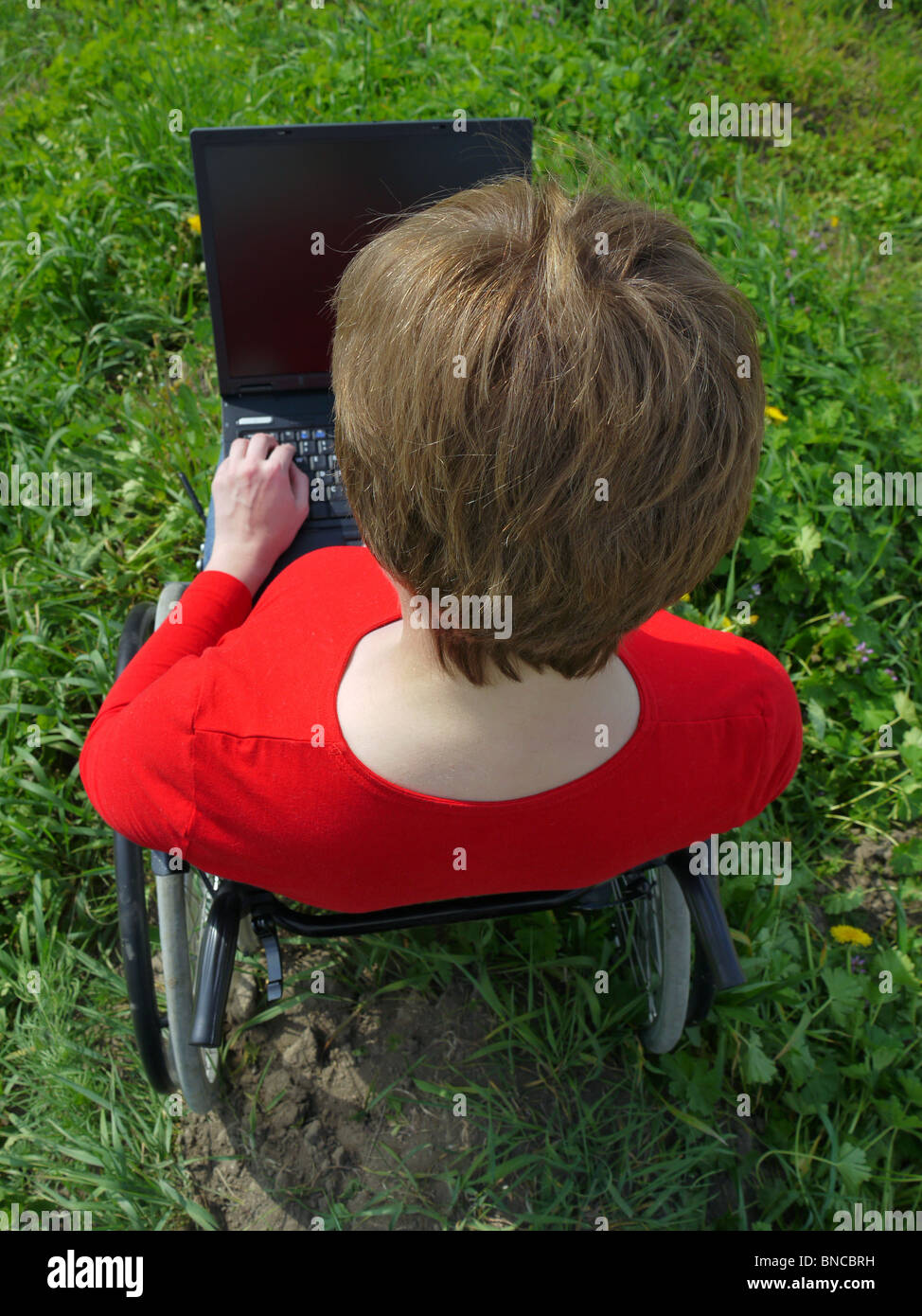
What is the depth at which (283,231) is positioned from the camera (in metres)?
1.72

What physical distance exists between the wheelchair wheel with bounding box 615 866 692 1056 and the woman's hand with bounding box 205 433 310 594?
0.87 m

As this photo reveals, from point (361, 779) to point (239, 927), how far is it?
54 centimetres

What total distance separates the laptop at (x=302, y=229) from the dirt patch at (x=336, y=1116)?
3.36ft

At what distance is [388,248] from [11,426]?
2.20 m

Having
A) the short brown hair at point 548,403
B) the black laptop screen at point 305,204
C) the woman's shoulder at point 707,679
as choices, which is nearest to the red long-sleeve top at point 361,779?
the woman's shoulder at point 707,679

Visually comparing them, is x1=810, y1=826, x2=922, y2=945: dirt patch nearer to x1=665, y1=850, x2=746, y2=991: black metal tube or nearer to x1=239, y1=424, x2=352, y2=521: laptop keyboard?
x1=665, y1=850, x2=746, y2=991: black metal tube

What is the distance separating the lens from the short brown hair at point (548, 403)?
0.75 m

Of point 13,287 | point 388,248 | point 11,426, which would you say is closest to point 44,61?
point 13,287

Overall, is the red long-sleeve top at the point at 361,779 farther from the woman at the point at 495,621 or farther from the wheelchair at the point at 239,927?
the wheelchair at the point at 239,927

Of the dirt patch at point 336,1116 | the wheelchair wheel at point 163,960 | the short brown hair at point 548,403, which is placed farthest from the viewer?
the dirt patch at point 336,1116

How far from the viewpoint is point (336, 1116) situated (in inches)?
74.9

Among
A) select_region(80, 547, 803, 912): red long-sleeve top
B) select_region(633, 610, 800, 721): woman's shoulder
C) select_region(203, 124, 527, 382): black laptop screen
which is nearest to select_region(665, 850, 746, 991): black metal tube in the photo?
select_region(80, 547, 803, 912): red long-sleeve top

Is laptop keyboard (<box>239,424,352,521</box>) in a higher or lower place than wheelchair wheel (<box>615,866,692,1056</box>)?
higher

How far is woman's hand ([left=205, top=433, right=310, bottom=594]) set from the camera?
63.4 inches
